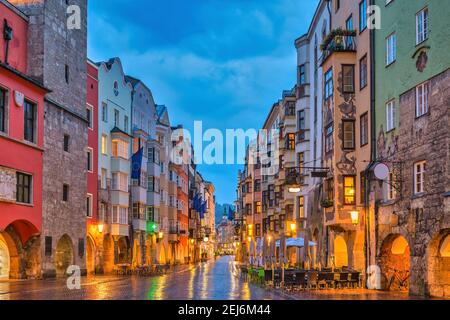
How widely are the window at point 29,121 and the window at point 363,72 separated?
18409mm

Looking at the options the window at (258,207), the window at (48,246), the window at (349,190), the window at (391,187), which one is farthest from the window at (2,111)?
the window at (258,207)

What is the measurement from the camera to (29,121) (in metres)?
40.8

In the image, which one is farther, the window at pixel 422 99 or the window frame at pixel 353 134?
the window frame at pixel 353 134

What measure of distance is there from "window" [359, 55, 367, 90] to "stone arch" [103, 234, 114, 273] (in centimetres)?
2871

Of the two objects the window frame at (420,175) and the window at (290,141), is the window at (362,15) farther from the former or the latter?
the window at (290,141)

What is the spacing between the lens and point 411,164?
97.9ft

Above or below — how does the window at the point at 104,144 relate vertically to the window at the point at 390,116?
above

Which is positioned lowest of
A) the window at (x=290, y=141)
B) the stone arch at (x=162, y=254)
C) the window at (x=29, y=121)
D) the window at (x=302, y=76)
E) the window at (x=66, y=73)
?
the stone arch at (x=162, y=254)

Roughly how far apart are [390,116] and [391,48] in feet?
10.2

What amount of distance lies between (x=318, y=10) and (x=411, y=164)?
2306 cm

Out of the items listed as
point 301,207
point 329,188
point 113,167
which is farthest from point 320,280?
point 113,167

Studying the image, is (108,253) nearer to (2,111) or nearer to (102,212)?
(102,212)

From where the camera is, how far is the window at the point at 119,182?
196ft

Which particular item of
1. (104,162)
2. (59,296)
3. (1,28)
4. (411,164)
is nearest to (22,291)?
(59,296)
